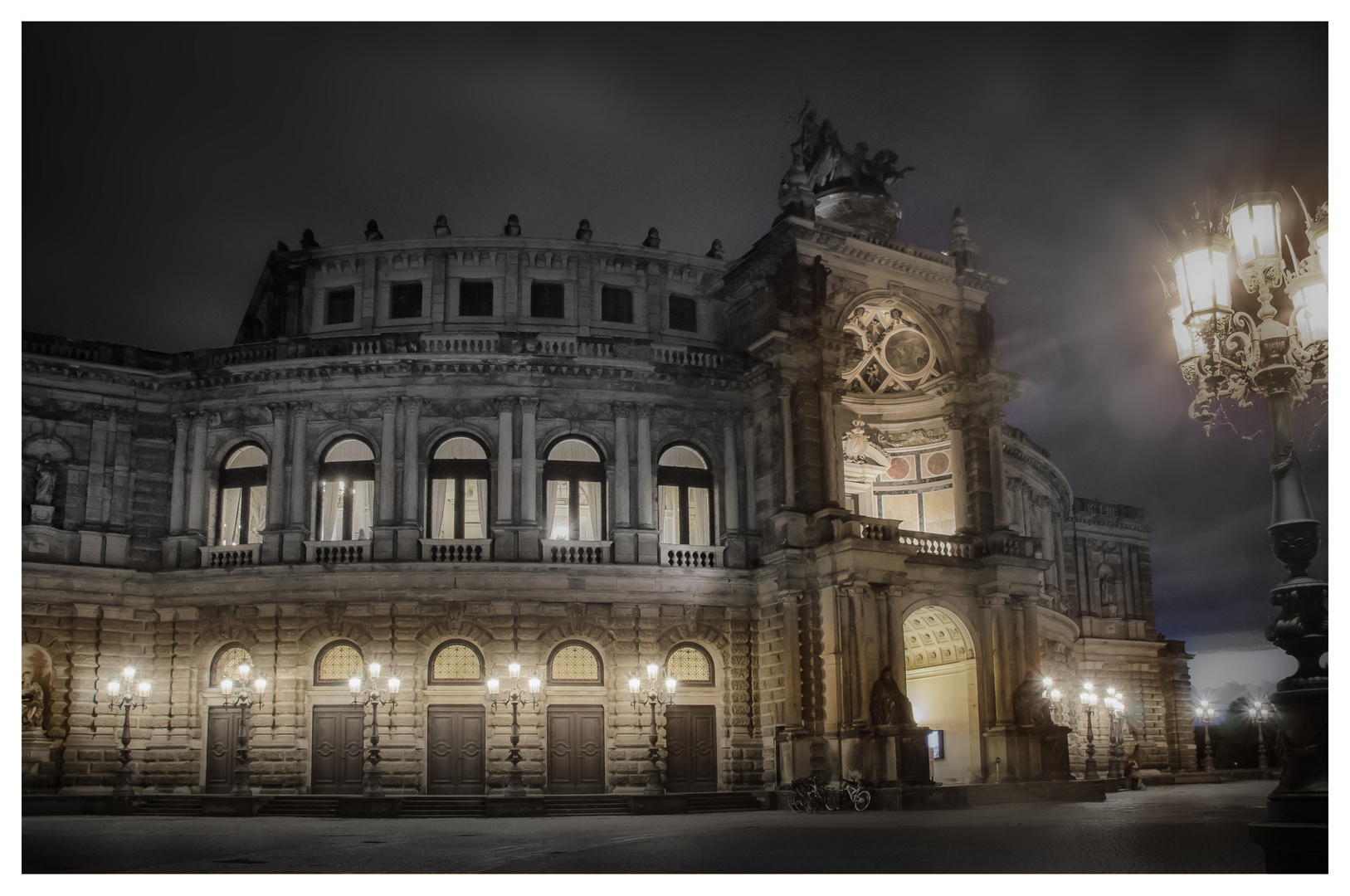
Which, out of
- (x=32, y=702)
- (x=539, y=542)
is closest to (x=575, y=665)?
(x=539, y=542)

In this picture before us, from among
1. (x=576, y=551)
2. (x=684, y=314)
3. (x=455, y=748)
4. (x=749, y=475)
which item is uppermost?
(x=684, y=314)

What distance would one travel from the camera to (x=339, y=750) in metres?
29.0

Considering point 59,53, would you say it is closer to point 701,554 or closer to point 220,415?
point 220,415

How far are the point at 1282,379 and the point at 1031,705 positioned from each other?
20335 millimetres

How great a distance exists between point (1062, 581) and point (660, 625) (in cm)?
2478

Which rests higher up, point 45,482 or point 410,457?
point 410,457

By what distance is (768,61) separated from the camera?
17.9 m

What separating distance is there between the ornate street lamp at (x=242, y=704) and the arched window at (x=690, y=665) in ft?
33.2

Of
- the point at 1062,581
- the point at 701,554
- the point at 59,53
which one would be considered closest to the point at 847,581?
the point at 701,554

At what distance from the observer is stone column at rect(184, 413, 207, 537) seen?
31.0 metres

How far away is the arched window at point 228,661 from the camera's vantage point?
29.9 m

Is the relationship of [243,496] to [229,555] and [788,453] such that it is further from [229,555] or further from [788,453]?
[788,453]

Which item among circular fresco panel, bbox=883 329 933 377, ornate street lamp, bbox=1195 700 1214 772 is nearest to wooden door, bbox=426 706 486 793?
circular fresco panel, bbox=883 329 933 377

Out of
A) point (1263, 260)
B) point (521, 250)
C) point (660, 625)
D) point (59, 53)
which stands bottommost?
point (660, 625)
